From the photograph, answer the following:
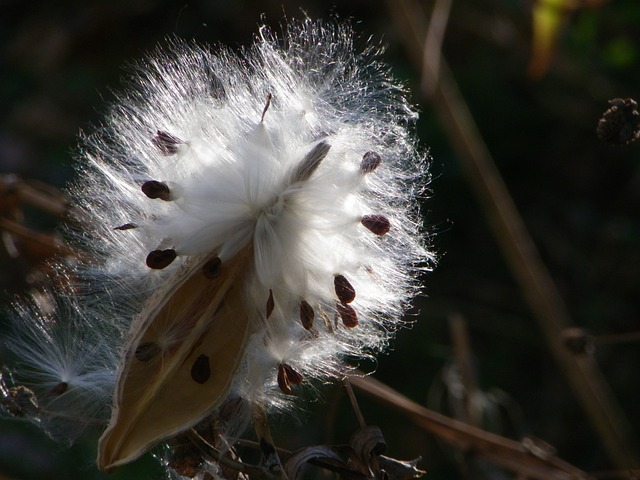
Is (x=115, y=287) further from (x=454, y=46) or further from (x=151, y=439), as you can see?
(x=454, y=46)

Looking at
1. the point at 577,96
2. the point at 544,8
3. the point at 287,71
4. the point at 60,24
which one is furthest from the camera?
the point at 60,24

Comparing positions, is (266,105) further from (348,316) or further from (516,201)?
(516,201)

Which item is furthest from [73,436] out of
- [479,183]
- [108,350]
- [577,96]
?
[577,96]

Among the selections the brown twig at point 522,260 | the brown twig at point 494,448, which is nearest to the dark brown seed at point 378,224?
the brown twig at point 494,448

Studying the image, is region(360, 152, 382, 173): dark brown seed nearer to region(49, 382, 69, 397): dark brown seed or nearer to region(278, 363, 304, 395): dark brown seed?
region(278, 363, 304, 395): dark brown seed

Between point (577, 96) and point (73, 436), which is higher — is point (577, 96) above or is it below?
below

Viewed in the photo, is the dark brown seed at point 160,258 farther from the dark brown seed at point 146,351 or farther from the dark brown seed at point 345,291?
the dark brown seed at point 345,291

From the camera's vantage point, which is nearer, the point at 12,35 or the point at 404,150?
the point at 404,150

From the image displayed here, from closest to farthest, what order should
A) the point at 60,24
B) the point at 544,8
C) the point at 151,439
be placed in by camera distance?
the point at 151,439 < the point at 544,8 < the point at 60,24
